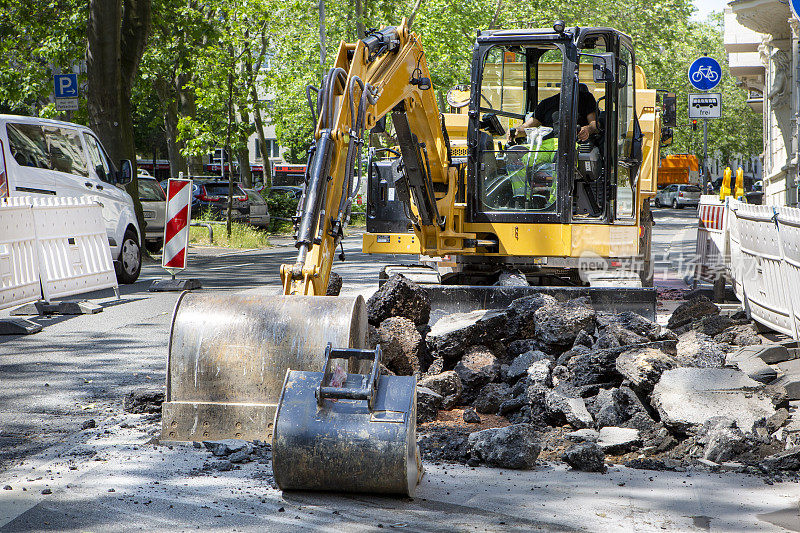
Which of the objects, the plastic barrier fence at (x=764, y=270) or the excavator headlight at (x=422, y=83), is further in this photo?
the excavator headlight at (x=422, y=83)

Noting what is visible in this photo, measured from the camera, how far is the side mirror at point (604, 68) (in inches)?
352

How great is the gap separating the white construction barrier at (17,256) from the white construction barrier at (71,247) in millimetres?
123

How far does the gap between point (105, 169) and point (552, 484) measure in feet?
38.3

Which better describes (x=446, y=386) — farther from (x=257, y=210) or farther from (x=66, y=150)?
(x=257, y=210)

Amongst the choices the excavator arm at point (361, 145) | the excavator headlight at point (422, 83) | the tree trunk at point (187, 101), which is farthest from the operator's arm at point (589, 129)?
the tree trunk at point (187, 101)

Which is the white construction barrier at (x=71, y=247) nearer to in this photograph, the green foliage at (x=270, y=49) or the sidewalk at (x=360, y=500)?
the sidewalk at (x=360, y=500)

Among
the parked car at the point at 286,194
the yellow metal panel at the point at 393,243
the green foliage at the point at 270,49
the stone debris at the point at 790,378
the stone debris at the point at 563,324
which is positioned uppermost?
the green foliage at the point at 270,49

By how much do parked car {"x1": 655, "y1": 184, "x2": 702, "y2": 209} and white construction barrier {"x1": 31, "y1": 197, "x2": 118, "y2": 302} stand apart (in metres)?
47.5

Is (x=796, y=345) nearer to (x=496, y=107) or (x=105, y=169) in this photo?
(x=496, y=107)

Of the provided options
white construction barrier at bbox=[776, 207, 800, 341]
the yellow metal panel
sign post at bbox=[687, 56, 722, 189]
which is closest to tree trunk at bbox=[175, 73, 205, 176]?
sign post at bbox=[687, 56, 722, 189]

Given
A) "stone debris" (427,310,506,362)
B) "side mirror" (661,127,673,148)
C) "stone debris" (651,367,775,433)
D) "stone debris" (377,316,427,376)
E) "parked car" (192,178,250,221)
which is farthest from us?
"parked car" (192,178,250,221)

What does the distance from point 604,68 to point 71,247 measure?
696cm

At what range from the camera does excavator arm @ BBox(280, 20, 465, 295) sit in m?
5.81

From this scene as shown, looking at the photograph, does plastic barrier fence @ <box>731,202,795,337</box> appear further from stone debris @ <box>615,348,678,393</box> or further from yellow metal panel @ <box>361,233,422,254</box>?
yellow metal panel @ <box>361,233,422,254</box>
